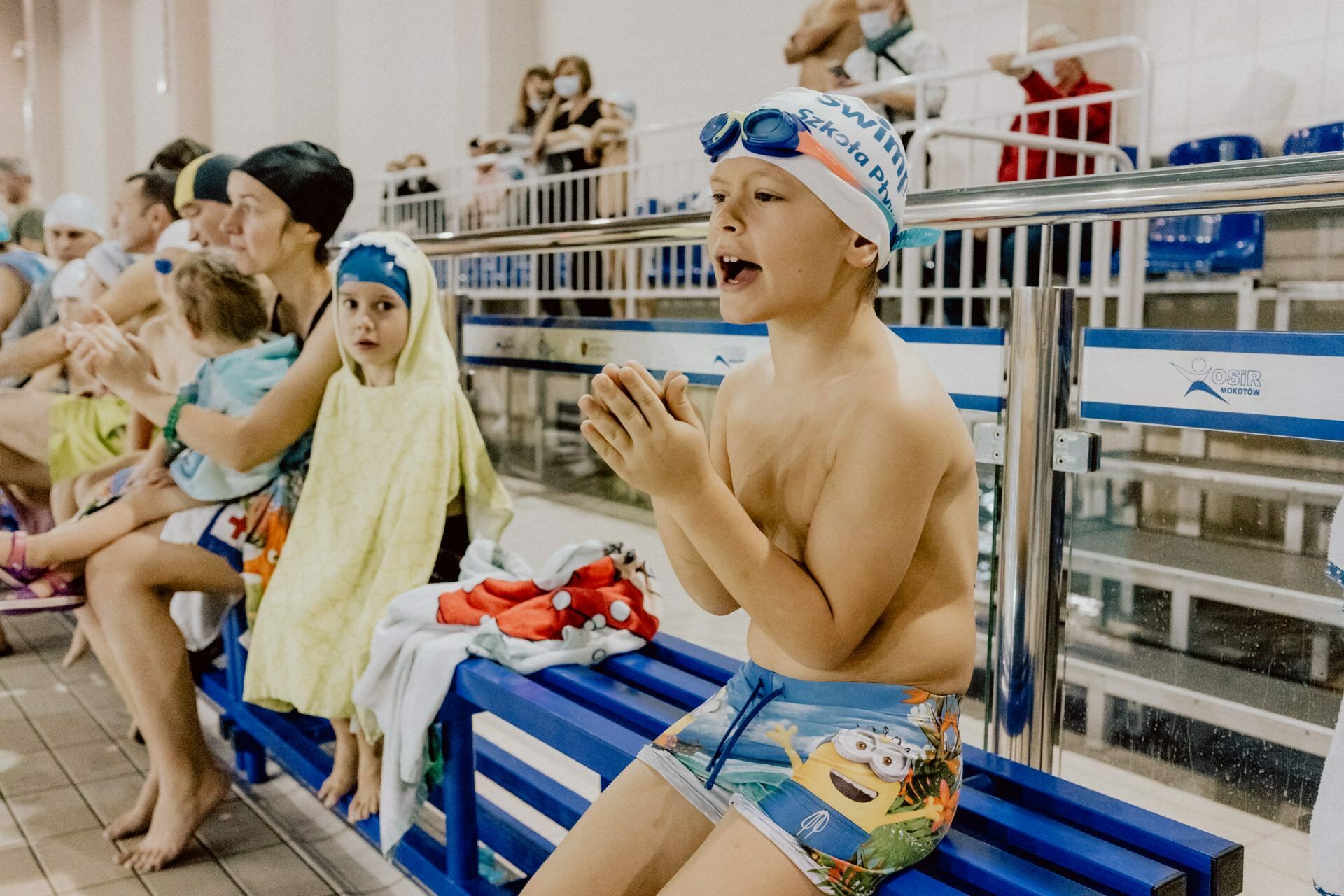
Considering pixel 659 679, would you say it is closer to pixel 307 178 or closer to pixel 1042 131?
pixel 307 178

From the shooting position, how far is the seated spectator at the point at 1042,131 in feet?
15.3

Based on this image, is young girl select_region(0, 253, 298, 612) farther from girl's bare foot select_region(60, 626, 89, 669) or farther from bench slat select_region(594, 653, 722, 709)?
girl's bare foot select_region(60, 626, 89, 669)

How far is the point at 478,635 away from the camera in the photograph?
1.87m

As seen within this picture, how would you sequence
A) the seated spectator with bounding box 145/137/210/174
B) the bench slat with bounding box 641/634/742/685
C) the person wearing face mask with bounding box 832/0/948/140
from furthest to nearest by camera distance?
the person wearing face mask with bounding box 832/0/948/140, the seated spectator with bounding box 145/137/210/174, the bench slat with bounding box 641/634/742/685

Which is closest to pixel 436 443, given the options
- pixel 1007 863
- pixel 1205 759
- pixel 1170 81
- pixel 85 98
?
pixel 1007 863

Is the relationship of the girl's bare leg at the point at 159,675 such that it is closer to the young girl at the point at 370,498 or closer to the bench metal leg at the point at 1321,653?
the young girl at the point at 370,498

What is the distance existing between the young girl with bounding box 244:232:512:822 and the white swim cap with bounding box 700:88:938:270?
3.61 feet

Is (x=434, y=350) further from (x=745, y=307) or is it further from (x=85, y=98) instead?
(x=85, y=98)

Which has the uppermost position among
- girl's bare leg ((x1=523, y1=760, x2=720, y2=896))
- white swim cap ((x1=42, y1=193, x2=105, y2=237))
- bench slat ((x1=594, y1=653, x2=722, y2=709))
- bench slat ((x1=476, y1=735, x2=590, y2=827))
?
white swim cap ((x1=42, y1=193, x2=105, y2=237))

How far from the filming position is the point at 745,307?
117 cm

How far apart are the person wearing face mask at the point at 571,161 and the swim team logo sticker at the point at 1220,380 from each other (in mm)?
5058

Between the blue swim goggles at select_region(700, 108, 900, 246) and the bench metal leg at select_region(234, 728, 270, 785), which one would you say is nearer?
the blue swim goggles at select_region(700, 108, 900, 246)

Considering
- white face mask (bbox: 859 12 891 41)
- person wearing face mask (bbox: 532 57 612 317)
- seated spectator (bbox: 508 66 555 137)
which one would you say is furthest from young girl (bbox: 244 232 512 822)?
seated spectator (bbox: 508 66 555 137)

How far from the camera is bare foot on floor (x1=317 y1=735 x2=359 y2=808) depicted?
2148 millimetres
